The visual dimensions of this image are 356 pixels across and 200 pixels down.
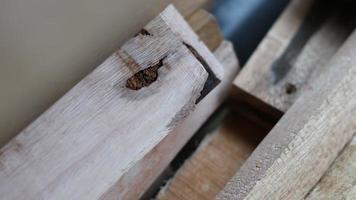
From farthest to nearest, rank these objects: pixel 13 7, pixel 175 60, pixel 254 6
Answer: pixel 254 6, pixel 175 60, pixel 13 7

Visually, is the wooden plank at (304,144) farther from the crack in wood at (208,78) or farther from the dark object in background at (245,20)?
the dark object in background at (245,20)

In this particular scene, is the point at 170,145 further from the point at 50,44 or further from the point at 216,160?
the point at 50,44

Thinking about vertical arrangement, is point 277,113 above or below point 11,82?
below

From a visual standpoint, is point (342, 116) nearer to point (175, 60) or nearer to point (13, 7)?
point (175, 60)

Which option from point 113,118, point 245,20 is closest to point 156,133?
point 113,118

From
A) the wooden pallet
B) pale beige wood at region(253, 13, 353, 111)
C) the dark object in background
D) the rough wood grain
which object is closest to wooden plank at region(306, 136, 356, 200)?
the wooden pallet

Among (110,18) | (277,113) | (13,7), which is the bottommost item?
(277,113)

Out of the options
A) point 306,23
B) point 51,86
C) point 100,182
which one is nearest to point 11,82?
point 51,86
